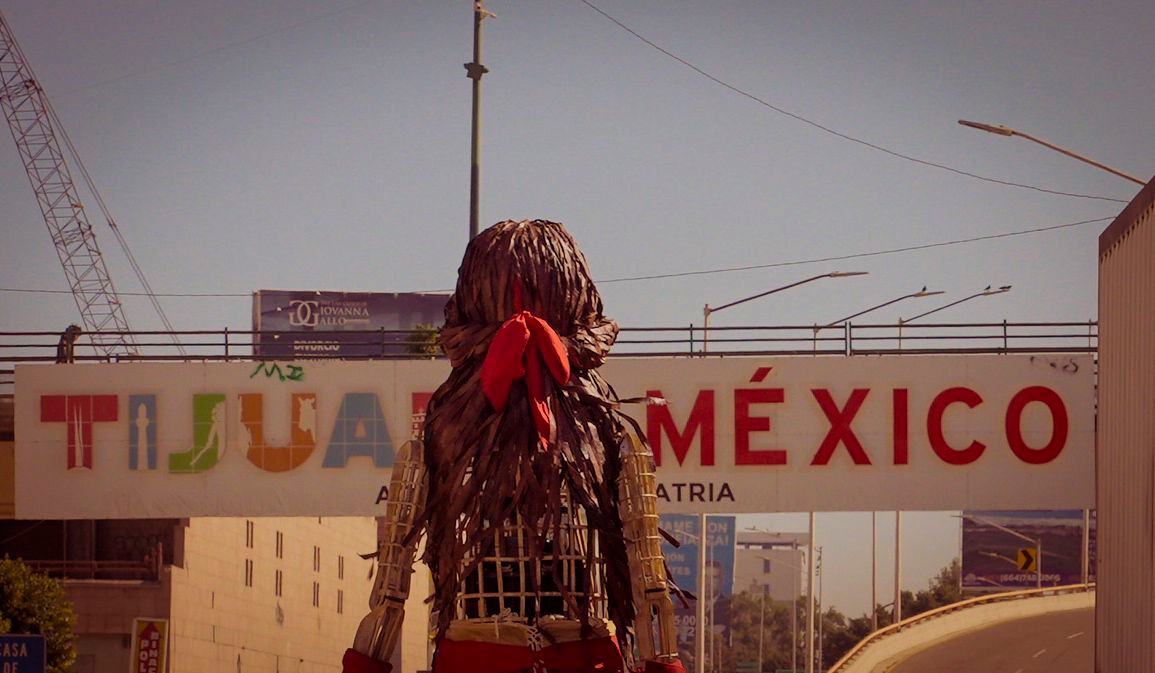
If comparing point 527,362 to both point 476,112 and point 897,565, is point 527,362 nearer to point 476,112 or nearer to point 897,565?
point 476,112

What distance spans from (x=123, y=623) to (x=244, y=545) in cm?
642

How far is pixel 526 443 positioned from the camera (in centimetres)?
833

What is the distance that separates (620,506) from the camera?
845cm

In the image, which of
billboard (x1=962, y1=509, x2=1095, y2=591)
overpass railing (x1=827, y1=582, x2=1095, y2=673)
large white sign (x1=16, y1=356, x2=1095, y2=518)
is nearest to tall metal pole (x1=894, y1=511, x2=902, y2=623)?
overpass railing (x1=827, y1=582, x2=1095, y2=673)

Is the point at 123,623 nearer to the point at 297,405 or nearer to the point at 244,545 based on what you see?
the point at 244,545

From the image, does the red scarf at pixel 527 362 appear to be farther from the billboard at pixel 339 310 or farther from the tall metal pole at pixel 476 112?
the billboard at pixel 339 310

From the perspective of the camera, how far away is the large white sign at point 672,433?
1030 inches

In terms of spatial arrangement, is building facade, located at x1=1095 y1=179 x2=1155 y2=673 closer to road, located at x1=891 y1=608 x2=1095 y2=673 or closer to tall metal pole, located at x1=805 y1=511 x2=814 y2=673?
road, located at x1=891 y1=608 x2=1095 y2=673

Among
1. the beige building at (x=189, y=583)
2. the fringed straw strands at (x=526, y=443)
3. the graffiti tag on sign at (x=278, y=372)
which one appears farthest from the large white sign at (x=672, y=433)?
the fringed straw strands at (x=526, y=443)

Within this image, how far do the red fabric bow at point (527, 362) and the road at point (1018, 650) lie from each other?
3805 centimetres

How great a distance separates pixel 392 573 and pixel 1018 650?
4539cm

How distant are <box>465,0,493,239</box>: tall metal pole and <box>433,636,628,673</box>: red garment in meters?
18.7

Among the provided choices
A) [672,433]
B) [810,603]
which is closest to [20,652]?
[672,433]

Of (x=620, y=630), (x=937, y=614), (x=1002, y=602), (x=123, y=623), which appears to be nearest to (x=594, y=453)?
(x=620, y=630)
